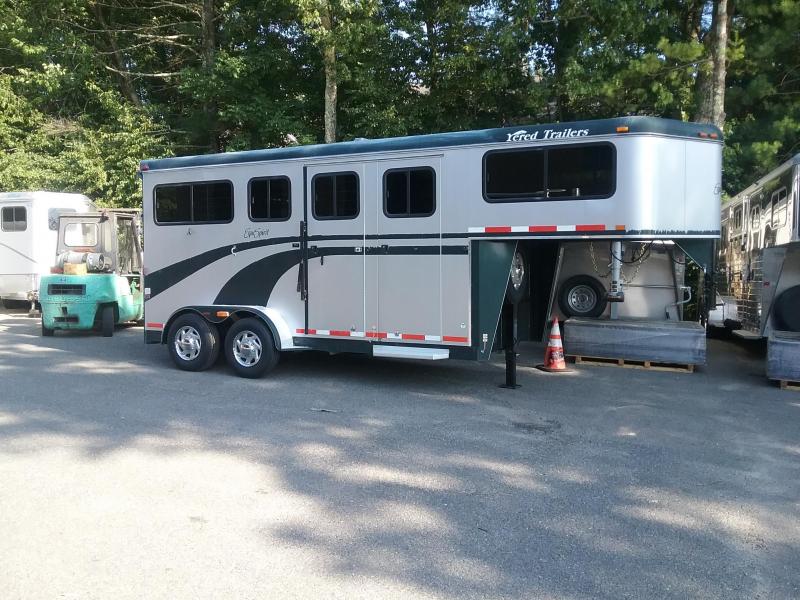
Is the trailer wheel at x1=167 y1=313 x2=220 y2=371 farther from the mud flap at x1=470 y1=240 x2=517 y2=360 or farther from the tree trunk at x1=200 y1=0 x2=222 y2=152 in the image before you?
the tree trunk at x1=200 y1=0 x2=222 y2=152

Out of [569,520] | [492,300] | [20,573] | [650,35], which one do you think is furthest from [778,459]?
[650,35]

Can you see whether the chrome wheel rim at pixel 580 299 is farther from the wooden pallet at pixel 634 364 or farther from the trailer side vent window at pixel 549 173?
the trailer side vent window at pixel 549 173

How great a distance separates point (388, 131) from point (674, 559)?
1418cm

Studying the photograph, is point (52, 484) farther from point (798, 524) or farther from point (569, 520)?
point (798, 524)

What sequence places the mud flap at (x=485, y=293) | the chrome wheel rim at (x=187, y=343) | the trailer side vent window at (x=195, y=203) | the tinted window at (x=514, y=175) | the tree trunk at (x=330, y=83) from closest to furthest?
the tinted window at (x=514, y=175) → the mud flap at (x=485, y=293) → the trailer side vent window at (x=195, y=203) → the chrome wheel rim at (x=187, y=343) → the tree trunk at (x=330, y=83)

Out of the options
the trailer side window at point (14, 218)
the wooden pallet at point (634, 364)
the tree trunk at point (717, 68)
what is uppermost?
the tree trunk at point (717, 68)

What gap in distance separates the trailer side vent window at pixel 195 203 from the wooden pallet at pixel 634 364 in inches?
221

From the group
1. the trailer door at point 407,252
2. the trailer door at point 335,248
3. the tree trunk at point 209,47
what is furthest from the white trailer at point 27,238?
the trailer door at point 407,252

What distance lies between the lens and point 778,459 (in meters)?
6.38

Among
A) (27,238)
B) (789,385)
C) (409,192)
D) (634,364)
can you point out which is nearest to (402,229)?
(409,192)

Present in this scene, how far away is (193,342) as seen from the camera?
10.3 meters

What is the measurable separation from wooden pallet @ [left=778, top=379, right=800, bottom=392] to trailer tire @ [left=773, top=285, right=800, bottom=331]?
1273mm

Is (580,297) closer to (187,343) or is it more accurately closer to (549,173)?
(549,173)

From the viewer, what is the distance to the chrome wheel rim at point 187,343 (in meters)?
10.3
